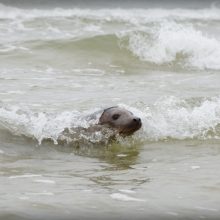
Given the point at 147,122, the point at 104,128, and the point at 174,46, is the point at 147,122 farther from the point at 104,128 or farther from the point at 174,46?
the point at 174,46

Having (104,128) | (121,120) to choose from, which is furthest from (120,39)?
(121,120)

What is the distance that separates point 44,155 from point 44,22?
1166 centimetres

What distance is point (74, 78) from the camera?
1133 cm

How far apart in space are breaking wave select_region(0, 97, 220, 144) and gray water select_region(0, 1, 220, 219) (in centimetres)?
1

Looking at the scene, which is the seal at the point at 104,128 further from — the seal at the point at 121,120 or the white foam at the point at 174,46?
the white foam at the point at 174,46

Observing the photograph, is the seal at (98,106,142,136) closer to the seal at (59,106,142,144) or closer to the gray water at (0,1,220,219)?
the seal at (59,106,142,144)

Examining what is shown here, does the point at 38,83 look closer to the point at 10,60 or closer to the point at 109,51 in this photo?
the point at 10,60

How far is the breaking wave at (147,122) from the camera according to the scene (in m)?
7.56

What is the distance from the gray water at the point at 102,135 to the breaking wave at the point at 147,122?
1 cm

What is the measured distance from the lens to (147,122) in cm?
812

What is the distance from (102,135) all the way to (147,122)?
76cm

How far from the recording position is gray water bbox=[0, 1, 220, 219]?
4.88m

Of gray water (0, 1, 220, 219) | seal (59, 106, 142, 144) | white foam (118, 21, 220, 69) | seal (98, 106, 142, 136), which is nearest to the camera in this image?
gray water (0, 1, 220, 219)

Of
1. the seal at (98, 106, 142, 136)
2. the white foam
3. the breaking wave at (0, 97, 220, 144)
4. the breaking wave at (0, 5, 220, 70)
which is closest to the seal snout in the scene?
the seal at (98, 106, 142, 136)
